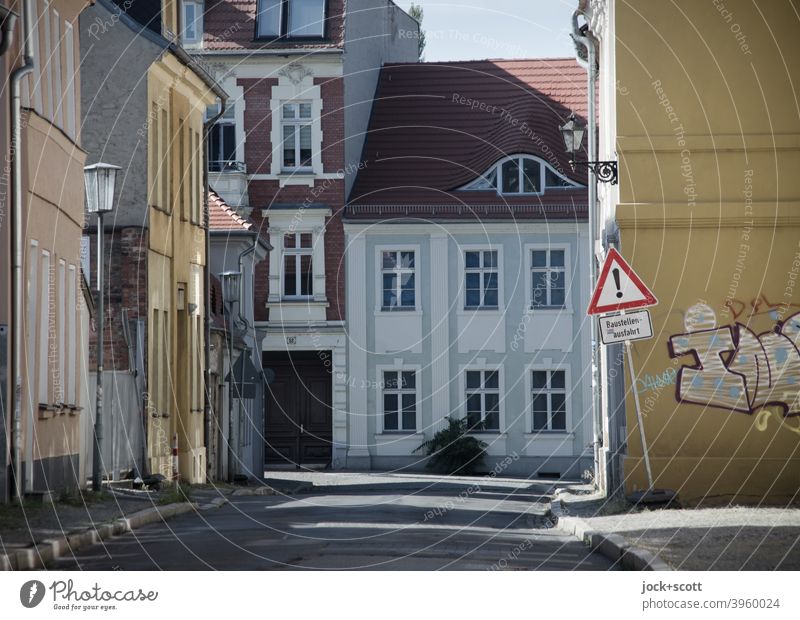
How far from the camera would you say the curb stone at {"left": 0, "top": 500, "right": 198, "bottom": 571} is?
39.8ft

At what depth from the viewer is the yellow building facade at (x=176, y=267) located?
27.9 meters

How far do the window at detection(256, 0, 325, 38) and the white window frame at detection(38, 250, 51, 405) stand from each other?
79.3ft

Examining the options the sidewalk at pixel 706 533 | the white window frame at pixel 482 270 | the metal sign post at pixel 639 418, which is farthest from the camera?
the white window frame at pixel 482 270

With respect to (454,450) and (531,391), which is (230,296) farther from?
(531,391)

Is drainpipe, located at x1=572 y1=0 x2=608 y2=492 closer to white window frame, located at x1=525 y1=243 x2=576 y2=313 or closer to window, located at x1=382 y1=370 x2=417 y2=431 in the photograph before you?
white window frame, located at x1=525 y1=243 x2=576 y2=313

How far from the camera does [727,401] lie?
18969mm

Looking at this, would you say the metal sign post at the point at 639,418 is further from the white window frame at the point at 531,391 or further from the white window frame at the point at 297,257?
the white window frame at the point at 297,257

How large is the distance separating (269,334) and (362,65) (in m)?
8.15

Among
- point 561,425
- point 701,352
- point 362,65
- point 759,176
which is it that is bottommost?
point 561,425

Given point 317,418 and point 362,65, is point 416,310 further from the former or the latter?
point 362,65

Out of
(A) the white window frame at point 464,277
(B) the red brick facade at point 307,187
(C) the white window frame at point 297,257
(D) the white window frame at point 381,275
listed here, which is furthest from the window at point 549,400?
(C) the white window frame at point 297,257

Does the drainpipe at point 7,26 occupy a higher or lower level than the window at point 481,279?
higher

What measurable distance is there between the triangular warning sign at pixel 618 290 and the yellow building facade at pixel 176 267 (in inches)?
488

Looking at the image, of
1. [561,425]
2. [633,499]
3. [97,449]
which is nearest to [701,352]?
[633,499]
